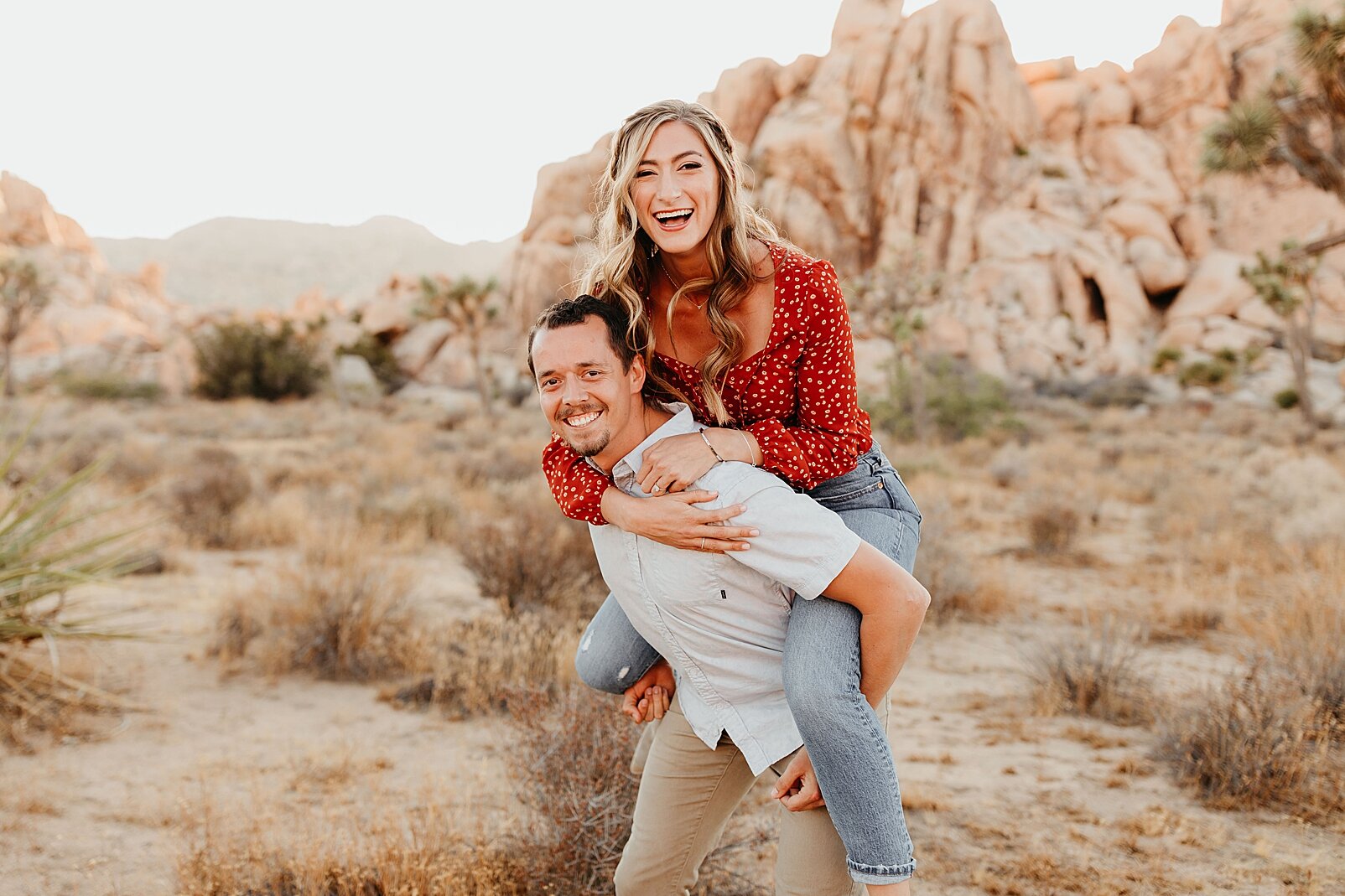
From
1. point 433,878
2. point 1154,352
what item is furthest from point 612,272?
point 1154,352

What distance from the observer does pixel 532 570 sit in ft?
21.7

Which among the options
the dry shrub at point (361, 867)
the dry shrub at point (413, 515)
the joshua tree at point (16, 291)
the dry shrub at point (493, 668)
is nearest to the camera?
the dry shrub at point (361, 867)

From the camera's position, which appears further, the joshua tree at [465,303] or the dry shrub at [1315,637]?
the joshua tree at [465,303]

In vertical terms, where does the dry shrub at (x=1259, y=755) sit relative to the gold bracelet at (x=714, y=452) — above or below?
below

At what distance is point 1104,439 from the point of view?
22.6 metres

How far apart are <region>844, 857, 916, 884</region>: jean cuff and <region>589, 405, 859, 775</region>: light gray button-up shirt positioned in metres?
0.29

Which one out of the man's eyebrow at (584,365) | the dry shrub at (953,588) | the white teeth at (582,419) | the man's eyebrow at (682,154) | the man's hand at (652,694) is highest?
the man's eyebrow at (682,154)

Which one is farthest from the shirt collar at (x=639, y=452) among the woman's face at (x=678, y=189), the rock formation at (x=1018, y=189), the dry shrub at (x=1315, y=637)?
the rock formation at (x=1018, y=189)

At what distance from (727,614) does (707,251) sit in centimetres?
93

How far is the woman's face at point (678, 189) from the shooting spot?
221cm

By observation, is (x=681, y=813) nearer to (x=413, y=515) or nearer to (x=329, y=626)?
(x=329, y=626)

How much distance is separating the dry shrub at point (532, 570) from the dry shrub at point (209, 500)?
4012 mm

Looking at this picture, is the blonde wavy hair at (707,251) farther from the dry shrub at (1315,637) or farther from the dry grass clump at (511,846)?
the dry shrub at (1315,637)

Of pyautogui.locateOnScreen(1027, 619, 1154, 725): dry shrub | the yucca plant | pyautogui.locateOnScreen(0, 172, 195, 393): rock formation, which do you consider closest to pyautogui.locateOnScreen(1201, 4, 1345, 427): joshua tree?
pyautogui.locateOnScreen(1027, 619, 1154, 725): dry shrub
